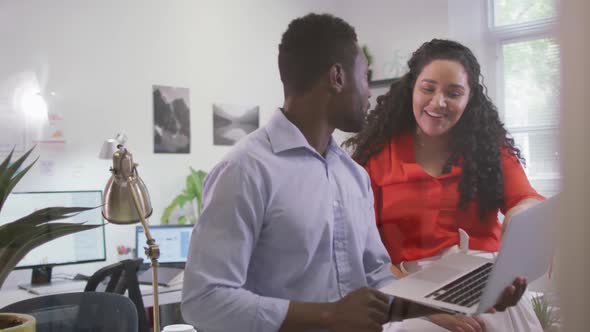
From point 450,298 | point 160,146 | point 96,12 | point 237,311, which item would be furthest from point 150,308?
point 450,298

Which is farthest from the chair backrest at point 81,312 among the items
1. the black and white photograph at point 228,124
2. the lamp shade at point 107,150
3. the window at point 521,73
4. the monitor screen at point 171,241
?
the monitor screen at point 171,241

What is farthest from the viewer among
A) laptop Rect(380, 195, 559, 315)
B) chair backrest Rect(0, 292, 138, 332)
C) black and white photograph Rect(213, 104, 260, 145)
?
black and white photograph Rect(213, 104, 260, 145)

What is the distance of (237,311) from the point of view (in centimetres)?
97

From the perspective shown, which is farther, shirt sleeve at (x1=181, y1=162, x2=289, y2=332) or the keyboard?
the keyboard

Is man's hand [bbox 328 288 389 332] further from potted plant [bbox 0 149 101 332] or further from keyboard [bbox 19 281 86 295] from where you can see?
keyboard [bbox 19 281 86 295]

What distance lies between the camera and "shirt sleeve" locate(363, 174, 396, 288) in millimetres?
1080

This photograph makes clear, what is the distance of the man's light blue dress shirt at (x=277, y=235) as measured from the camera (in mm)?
979

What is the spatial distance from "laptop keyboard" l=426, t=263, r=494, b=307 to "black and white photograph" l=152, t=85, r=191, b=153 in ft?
8.13

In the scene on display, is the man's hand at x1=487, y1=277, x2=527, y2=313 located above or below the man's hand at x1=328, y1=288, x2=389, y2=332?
above

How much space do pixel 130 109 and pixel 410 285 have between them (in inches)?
97.0

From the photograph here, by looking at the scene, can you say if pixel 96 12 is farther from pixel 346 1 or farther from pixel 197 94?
pixel 346 1

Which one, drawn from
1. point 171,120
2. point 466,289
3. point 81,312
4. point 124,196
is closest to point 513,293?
point 466,289

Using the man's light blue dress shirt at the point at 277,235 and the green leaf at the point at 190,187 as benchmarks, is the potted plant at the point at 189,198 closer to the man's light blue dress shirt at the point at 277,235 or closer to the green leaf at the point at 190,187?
the green leaf at the point at 190,187

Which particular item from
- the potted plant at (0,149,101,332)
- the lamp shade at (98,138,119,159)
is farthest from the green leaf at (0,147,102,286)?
the lamp shade at (98,138,119,159)
